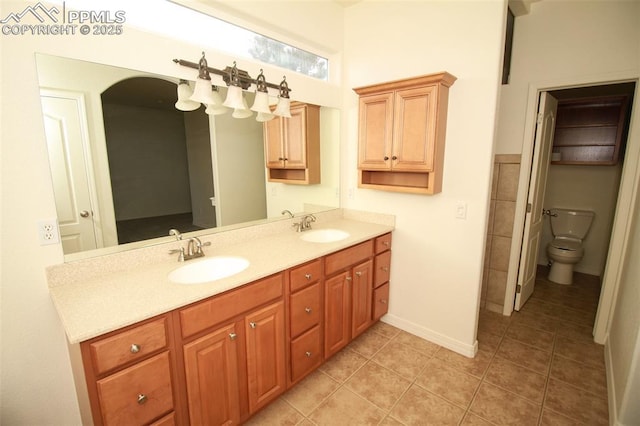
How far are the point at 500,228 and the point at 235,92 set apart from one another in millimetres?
2528

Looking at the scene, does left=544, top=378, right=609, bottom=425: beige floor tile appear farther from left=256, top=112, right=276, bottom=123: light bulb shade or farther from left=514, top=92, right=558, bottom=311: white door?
left=256, top=112, right=276, bottom=123: light bulb shade

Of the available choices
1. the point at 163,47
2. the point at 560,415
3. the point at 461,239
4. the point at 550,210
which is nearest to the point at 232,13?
the point at 163,47

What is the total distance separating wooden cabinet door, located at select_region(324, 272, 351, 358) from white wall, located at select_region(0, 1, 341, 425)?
4.45 feet

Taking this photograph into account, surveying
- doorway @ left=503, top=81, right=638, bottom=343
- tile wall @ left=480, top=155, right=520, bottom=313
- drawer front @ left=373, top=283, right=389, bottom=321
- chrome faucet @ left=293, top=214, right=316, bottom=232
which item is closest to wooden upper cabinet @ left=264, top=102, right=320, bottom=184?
chrome faucet @ left=293, top=214, right=316, bottom=232

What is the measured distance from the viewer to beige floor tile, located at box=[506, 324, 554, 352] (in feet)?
7.54

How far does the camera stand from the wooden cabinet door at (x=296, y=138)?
91.2 inches

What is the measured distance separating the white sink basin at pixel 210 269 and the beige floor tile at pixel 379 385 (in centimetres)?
107

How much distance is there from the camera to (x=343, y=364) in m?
2.10

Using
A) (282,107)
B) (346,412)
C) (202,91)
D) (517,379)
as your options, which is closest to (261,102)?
(282,107)

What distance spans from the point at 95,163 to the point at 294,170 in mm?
1366

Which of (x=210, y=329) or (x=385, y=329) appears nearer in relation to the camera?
(x=210, y=329)

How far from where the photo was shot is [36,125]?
122 cm

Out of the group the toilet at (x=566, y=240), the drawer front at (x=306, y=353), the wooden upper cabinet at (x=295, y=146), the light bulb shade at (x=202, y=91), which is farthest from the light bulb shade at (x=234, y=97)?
the toilet at (x=566, y=240)

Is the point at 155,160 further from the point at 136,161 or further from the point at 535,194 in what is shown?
the point at 535,194
